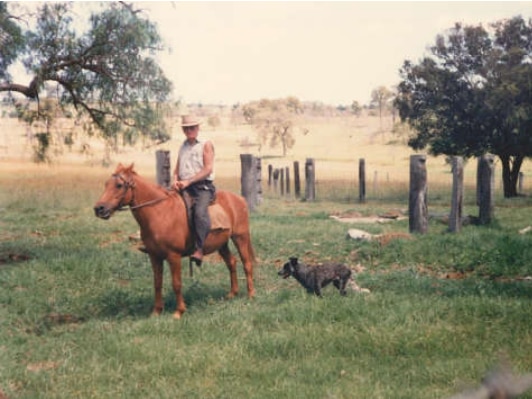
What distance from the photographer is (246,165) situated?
21.4 metres

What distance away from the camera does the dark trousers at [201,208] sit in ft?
31.3

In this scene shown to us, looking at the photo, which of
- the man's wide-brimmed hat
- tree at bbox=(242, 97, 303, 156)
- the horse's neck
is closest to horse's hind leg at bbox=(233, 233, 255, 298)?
the horse's neck

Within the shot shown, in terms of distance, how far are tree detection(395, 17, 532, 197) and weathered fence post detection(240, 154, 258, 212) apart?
10.8 metres

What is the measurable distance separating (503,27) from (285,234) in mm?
18841

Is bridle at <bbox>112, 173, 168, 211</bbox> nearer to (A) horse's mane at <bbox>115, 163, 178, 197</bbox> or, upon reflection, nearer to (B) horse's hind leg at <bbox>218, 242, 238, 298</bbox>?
(A) horse's mane at <bbox>115, 163, 178, 197</bbox>

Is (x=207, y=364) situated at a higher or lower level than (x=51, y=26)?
lower

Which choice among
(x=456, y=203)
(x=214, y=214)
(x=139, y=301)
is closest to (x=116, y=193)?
(x=214, y=214)

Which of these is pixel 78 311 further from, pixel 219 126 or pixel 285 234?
pixel 219 126

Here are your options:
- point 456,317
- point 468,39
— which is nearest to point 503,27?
point 468,39

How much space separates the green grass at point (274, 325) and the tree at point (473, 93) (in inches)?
624

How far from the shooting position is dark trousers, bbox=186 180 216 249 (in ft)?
31.3

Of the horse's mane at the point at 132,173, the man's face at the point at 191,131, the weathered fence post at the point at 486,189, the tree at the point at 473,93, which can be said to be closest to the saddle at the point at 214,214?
the horse's mane at the point at 132,173

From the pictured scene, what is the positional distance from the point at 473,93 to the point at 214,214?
2111cm

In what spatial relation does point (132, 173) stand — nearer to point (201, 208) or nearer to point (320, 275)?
point (201, 208)
